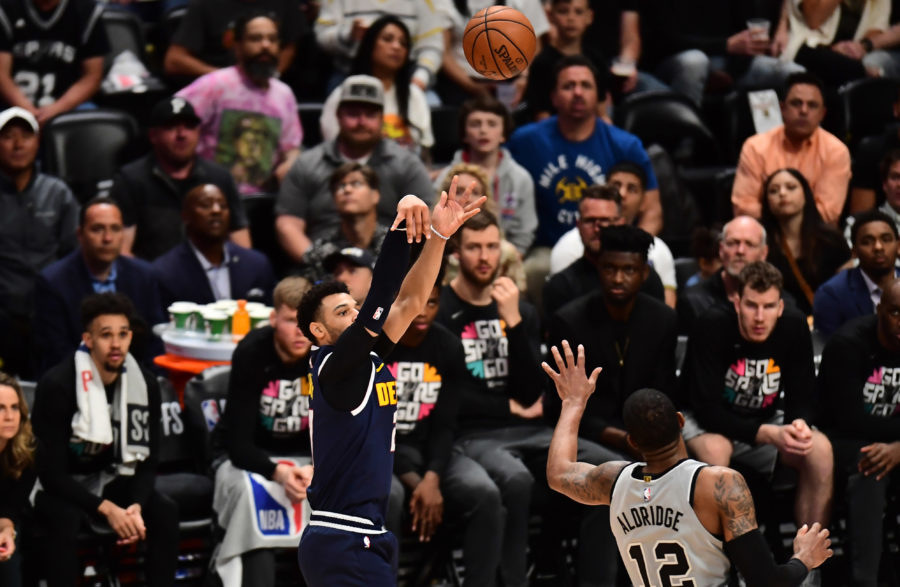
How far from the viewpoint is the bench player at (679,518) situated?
191 inches

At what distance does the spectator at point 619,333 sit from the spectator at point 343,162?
178cm

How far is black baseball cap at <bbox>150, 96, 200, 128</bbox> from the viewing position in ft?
28.1

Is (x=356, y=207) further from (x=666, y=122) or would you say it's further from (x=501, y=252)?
(x=666, y=122)

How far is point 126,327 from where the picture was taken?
6.82 meters

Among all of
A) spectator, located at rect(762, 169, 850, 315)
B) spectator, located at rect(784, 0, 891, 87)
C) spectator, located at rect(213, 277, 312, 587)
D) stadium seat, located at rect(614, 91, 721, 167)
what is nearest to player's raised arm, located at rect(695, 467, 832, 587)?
spectator, located at rect(213, 277, 312, 587)

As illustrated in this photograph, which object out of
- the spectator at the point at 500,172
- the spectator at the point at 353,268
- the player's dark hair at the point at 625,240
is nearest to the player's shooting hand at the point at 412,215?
the spectator at the point at 353,268

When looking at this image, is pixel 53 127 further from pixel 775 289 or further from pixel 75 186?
pixel 775 289

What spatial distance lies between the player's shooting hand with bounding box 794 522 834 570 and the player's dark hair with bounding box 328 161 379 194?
157 inches

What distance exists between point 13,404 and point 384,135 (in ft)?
12.2

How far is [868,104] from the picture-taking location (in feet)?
36.3

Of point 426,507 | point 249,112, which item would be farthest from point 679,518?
point 249,112

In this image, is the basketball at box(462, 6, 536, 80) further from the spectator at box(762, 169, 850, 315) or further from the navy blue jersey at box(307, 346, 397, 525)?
the spectator at box(762, 169, 850, 315)

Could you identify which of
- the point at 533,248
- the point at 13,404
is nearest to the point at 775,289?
the point at 533,248

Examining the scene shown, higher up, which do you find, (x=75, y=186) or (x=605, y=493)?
(x=75, y=186)
